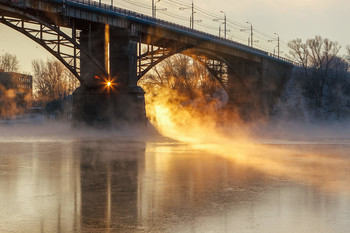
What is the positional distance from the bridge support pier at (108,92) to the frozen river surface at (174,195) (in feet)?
78.0

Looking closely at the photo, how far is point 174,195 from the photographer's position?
1088cm

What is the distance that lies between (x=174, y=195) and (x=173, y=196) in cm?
12

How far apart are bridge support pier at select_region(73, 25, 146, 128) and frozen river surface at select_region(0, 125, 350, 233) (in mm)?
23761

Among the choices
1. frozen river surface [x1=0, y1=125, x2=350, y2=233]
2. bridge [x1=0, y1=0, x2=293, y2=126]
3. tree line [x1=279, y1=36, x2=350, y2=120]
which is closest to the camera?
frozen river surface [x1=0, y1=125, x2=350, y2=233]

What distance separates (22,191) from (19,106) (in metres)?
98.7

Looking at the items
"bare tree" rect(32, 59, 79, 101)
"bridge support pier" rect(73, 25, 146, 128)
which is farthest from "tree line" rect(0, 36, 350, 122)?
"bridge support pier" rect(73, 25, 146, 128)

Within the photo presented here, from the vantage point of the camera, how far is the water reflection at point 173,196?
827 centimetres

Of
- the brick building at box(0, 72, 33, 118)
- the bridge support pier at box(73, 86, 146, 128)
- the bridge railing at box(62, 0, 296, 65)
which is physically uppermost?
the bridge railing at box(62, 0, 296, 65)

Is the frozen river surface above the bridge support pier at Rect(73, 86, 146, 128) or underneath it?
underneath

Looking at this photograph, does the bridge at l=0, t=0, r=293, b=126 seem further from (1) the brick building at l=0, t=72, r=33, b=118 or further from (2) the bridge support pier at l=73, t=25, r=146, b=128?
(1) the brick building at l=0, t=72, r=33, b=118

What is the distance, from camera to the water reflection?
27.1ft

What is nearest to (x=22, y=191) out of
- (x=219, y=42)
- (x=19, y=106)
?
(x=219, y=42)

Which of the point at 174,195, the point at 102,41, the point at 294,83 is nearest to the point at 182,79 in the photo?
the point at 294,83

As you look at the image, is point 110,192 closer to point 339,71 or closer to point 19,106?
point 339,71
